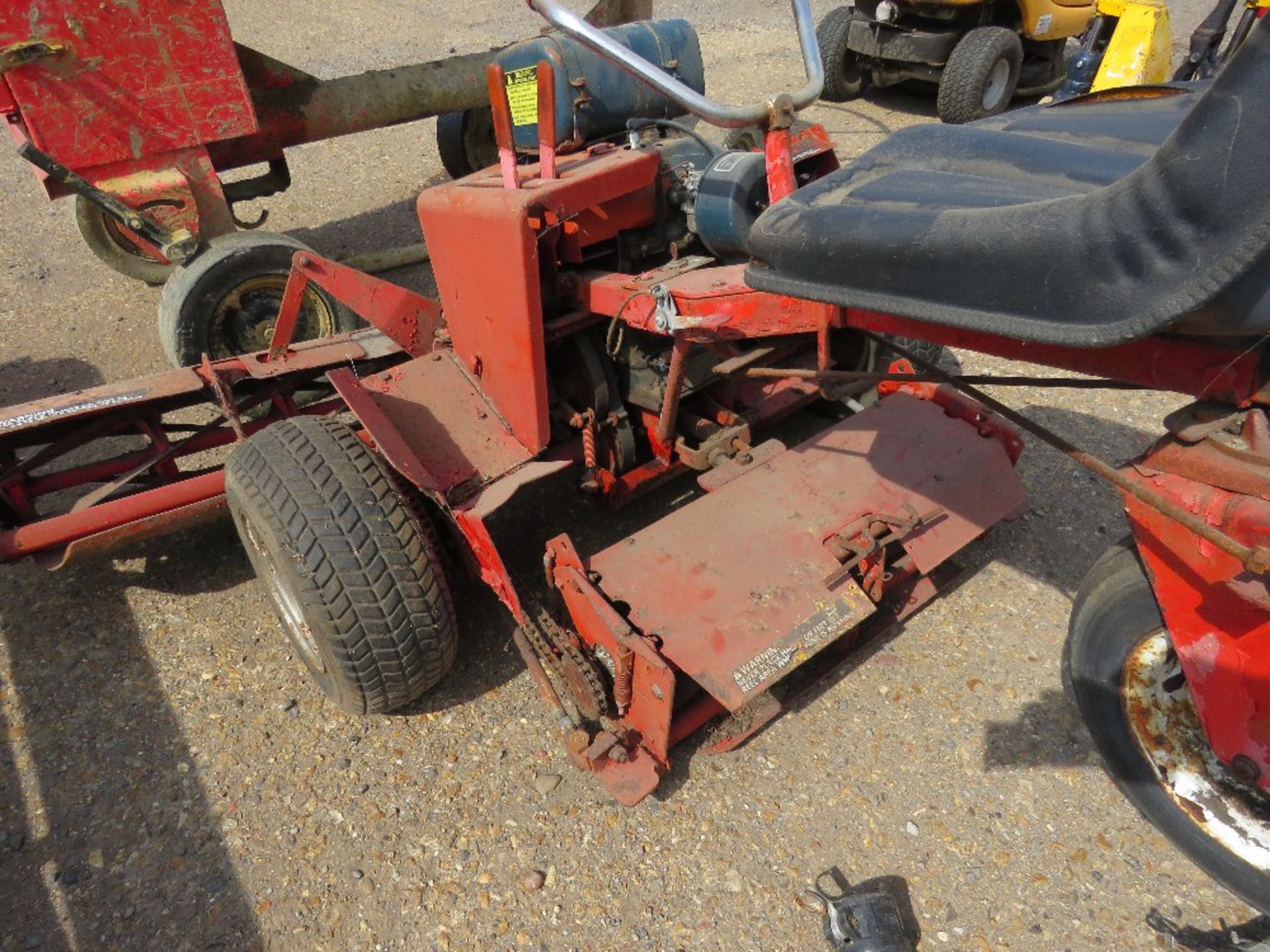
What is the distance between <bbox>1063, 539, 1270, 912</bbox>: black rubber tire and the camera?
2.00 meters

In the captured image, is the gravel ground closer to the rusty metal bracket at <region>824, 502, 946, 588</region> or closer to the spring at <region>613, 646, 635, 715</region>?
the spring at <region>613, 646, 635, 715</region>

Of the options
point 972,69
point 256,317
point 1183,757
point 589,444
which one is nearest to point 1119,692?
point 1183,757

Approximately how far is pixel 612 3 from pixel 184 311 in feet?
12.2

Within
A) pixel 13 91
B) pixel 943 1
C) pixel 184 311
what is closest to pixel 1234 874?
pixel 184 311

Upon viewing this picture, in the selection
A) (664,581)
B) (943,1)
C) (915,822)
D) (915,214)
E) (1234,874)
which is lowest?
(915,822)

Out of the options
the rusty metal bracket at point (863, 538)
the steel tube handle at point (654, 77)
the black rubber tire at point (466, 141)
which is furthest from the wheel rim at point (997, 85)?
the steel tube handle at point (654, 77)

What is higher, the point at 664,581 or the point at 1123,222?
the point at 1123,222

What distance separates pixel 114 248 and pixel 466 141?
92.0 inches

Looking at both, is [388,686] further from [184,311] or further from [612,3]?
[612,3]

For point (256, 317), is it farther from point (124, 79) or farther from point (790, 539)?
point (790, 539)

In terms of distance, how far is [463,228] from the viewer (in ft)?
7.84

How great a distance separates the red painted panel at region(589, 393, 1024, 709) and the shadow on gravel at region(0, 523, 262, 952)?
1.35 meters

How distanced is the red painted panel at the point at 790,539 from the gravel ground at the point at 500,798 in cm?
43

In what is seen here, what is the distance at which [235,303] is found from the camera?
388 cm
